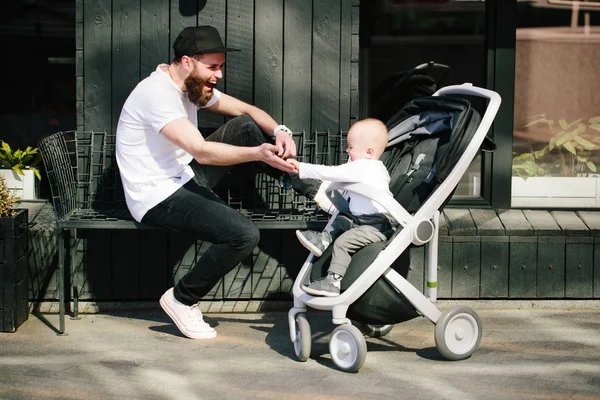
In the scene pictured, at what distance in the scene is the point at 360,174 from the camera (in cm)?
575

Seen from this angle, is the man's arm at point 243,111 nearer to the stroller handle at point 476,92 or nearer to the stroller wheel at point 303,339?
the stroller handle at point 476,92

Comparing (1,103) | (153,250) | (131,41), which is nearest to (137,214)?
(153,250)

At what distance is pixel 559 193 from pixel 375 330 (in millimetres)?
1844

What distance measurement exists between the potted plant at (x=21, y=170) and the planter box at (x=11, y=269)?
Result: 2.85ft

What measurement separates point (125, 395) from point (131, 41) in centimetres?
251

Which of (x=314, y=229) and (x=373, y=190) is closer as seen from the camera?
(x=373, y=190)

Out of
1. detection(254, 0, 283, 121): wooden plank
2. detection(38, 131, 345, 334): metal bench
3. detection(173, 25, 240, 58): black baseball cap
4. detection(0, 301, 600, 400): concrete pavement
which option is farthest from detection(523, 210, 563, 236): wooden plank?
detection(173, 25, 240, 58): black baseball cap

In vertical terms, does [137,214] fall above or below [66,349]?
above

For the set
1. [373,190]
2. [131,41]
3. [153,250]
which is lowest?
[153,250]

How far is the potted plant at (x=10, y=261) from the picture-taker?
6469 millimetres

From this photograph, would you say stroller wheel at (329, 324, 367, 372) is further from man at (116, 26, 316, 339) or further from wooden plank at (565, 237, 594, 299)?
wooden plank at (565, 237, 594, 299)

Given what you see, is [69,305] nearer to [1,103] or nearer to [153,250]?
[153,250]

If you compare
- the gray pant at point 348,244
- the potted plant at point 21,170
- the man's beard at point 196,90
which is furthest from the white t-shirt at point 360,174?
the potted plant at point 21,170

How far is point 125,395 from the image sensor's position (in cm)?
→ 544
